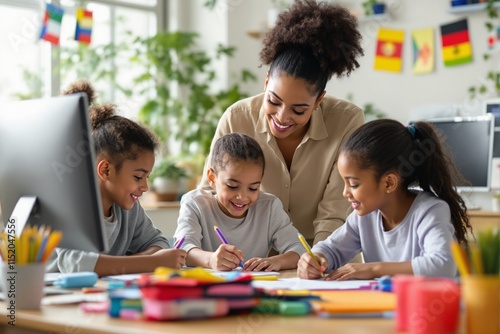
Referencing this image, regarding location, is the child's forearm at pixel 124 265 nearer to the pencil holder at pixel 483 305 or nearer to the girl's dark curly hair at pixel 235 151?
the girl's dark curly hair at pixel 235 151

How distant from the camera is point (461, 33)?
4438 mm

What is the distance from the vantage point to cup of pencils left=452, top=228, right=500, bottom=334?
0.92 metres

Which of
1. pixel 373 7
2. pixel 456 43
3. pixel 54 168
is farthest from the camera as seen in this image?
pixel 373 7

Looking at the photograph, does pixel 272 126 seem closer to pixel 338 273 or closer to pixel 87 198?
pixel 338 273

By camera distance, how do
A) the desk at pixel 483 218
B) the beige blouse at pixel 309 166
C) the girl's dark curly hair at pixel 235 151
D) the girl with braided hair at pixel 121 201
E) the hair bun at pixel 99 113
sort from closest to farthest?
the girl with braided hair at pixel 121 201 → the hair bun at pixel 99 113 → the girl's dark curly hair at pixel 235 151 → the beige blouse at pixel 309 166 → the desk at pixel 483 218

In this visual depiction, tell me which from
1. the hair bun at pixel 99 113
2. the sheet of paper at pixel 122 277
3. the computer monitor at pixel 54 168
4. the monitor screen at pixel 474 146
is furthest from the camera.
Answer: the monitor screen at pixel 474 146

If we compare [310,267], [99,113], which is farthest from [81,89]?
[310,267]

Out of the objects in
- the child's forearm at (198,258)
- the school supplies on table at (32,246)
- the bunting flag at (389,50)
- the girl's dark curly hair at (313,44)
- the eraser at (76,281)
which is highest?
the bunting flag at (389,50)

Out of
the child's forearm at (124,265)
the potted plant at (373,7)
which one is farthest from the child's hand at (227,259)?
the potted plant at (373,7)

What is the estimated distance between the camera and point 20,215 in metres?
1.38

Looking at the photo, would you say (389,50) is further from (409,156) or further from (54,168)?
(54,168)

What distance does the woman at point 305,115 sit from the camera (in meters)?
2.03

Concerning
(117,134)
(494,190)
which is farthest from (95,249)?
(494,190)

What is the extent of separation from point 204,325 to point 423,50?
3892 millimetres
